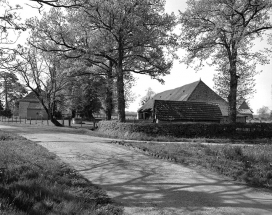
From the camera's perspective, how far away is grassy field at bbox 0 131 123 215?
4.36 meters

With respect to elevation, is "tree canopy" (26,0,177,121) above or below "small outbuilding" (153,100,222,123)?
above

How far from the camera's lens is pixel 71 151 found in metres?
11.3

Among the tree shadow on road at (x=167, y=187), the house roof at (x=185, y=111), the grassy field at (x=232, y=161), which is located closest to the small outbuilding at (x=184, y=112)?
the house roof at (x=185, y=111)

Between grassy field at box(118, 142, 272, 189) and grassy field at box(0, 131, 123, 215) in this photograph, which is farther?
grassy field at box(118, 142, 272, 189)

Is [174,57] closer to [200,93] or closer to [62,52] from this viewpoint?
[62,52]

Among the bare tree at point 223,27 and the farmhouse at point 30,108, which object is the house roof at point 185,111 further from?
A: the farmhouse at point 30,108

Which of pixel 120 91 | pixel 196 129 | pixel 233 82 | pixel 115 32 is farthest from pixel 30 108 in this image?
pixel 233 82

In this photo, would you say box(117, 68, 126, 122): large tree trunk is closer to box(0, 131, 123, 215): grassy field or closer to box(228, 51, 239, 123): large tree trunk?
box(228, 51, 239, 123): large tree trunk

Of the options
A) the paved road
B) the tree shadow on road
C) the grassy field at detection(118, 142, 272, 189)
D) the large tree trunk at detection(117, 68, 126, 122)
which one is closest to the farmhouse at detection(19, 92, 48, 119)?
the large tree trunk at detection(117, 68, 126, 122)

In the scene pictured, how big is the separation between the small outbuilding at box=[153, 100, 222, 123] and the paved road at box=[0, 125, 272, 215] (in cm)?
1630

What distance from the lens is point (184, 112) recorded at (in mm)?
27203

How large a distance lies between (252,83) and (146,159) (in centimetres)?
3515

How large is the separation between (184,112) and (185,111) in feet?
1.00

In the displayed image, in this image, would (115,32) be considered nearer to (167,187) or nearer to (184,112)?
(184,112)
